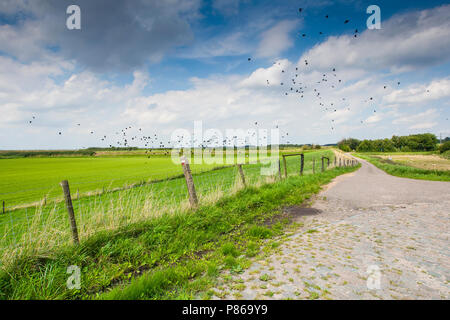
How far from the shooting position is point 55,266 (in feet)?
11.0

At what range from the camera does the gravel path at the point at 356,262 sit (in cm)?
272

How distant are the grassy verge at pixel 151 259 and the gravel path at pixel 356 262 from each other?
1.82ft

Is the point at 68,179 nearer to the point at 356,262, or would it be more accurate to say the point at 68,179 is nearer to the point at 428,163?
the point at 356,262

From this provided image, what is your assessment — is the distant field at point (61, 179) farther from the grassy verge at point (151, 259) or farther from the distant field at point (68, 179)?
the grassy verge at point (151, 259)

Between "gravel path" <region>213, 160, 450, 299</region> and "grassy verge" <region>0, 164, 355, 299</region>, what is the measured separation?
56 cm

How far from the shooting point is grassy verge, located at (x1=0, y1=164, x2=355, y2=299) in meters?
2.92

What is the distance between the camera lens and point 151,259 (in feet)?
12.7

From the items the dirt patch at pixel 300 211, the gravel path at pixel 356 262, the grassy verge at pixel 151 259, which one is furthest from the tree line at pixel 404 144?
the grassy verge at pixel 151 259

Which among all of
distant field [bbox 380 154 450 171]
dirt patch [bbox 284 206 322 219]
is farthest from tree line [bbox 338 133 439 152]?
dirt patch [bbox 284 206 322 219]

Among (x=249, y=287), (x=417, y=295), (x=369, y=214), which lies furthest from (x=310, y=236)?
(x=369, y=214)

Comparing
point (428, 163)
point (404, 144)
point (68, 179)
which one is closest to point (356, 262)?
point (68, 179)

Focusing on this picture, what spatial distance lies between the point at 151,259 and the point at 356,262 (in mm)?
3792

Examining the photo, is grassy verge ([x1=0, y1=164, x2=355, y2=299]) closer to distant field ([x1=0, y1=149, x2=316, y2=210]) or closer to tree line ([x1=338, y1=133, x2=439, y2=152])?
distant field ([x1=0, y1=149, x2=316, y2=210])
